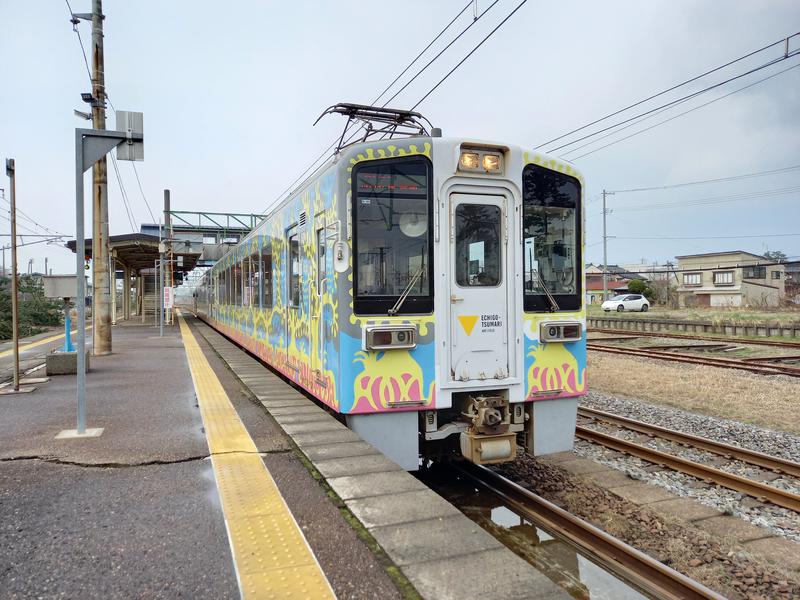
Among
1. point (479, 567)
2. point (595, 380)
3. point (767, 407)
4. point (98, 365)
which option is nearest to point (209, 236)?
point (98, 365)

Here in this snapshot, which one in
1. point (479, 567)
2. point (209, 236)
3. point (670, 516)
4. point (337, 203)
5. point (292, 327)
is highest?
point (209, 236)

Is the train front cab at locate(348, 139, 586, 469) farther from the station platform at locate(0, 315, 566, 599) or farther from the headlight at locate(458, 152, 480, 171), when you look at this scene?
the station platform at locate(0, 315, 566, 599)

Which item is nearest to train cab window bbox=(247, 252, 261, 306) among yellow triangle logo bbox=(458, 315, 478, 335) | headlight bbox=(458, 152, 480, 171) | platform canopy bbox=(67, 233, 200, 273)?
yellow triangle logo bbox=(458, 315, 478, 335)

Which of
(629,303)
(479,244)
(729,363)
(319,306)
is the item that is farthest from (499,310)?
(629,303)

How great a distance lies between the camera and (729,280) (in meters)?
52.6

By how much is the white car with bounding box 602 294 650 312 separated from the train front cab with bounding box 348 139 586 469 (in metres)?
35.3

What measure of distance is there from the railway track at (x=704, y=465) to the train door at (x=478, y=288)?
7.55 feet

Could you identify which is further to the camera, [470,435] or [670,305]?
[670,305]

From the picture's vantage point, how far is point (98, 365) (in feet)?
35.6

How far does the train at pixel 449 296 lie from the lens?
4.58 metres

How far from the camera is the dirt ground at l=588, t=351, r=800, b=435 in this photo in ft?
27.3

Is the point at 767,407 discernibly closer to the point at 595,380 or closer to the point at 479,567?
the point at 595,380

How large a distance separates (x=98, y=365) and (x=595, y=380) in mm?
9695

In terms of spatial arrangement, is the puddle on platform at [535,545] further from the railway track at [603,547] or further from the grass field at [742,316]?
the grass field at [742,316]
